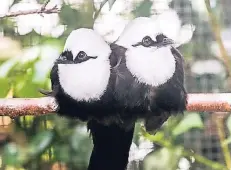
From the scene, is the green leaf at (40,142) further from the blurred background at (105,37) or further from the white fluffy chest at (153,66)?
the white fluffy chest at (153,66)

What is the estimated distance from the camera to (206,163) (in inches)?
37.0

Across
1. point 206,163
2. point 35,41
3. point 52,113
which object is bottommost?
point 206,163

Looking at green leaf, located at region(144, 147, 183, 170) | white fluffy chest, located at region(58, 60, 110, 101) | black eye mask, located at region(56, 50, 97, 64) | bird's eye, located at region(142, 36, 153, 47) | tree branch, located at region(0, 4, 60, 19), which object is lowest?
green leaf, located at region(144, 147, 183, 170)

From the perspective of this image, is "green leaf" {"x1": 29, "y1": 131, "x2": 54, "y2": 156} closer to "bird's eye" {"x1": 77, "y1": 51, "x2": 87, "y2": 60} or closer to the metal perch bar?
the metal perch bar

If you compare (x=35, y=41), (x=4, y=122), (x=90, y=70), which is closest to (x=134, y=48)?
(x=90, y=70)

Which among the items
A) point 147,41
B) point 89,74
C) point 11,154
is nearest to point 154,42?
point 147,41

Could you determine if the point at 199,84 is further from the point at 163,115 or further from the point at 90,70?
the point at 90,70

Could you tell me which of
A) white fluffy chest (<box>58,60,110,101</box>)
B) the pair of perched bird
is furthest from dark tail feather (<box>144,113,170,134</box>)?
white fluffy chest (<box>58,60,110,101</box>)

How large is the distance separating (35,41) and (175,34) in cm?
28

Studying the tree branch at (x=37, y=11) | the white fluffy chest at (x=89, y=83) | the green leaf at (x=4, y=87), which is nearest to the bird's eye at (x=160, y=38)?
the white fluffy chest at (x=89, y=83)

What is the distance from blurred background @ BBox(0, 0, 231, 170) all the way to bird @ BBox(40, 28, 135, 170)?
0.02 m

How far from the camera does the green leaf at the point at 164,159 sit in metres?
0.93

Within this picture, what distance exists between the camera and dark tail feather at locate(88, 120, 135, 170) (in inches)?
35.4

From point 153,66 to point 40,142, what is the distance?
273mm
